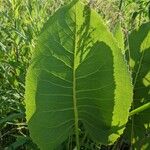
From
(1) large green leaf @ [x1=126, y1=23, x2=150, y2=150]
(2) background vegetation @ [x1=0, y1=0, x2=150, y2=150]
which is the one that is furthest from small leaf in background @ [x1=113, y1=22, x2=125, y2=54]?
(2) background vegetation @ [x1=0, y1=0, x2=150, y2=150]

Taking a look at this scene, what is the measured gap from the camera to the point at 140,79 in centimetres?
166

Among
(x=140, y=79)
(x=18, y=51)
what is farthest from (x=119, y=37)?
(x=18, y=51)

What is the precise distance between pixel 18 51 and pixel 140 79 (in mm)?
635

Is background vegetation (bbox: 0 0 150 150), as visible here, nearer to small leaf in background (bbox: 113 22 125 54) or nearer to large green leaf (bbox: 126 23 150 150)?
large green leaf (bbox: 126 23 150 150)

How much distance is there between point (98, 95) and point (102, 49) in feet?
0.52

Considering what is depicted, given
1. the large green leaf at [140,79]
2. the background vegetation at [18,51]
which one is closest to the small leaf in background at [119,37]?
the large green leaf at [140,79]

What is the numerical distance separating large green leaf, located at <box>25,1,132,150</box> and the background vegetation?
0.67 feet

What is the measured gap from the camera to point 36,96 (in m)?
1.49

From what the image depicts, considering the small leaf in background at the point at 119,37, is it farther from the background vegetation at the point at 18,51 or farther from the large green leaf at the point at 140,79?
the background vegetation at the point at 18,51

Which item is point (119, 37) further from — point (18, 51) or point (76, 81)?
point (18, 51)

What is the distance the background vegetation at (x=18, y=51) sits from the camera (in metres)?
1.86

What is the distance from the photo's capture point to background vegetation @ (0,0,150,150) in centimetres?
186

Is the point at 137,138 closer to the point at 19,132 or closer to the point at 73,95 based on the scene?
the point at 73,95

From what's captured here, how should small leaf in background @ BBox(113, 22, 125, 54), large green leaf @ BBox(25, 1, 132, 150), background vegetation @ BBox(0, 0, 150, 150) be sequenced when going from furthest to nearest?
background vegetation @ BBox(0, 0, 150, 150)
small leaf in background @ BBox(113, 22, 125, 54)
large green leaf @ BBox(25, 1, 132, 150)
